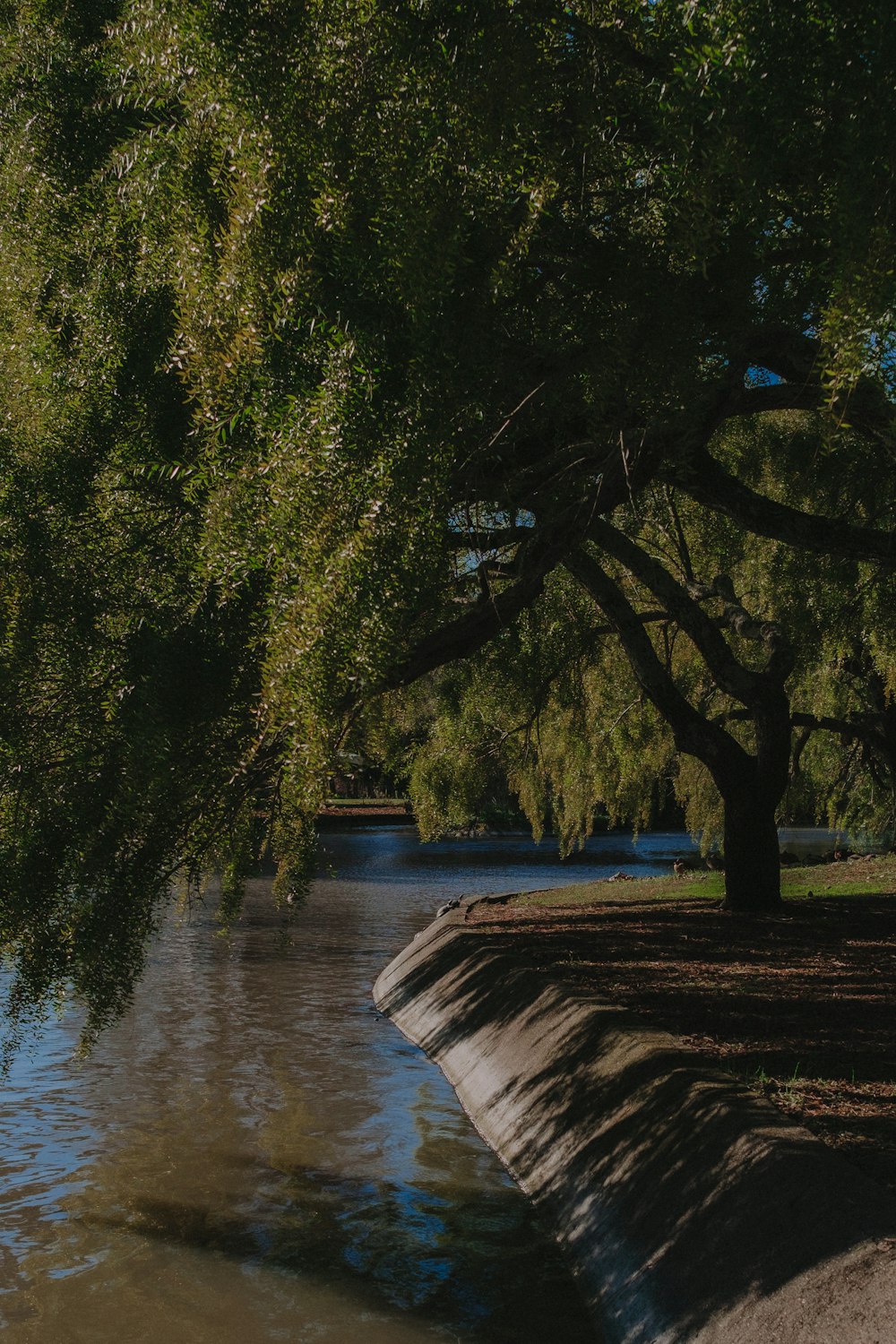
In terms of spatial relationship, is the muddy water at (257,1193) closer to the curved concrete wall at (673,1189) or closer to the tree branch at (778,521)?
the curved concrete wall at (673,1189)

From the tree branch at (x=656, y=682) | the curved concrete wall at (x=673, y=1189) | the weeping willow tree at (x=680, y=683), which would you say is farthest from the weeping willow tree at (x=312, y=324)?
the tree branch at (x=656, y=682)

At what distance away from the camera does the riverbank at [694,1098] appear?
180 inches

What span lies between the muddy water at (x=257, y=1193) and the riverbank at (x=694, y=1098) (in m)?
0.35

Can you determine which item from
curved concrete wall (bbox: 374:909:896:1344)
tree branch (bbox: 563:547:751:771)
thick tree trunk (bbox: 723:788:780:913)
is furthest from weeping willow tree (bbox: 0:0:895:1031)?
thick tree trunk (bbox: 723:788:780:913)

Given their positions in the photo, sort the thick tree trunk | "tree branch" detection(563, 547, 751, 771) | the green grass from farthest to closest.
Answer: the green grass
the thick tree trunk
"tree branch" detection(563, 547, 751, 771)

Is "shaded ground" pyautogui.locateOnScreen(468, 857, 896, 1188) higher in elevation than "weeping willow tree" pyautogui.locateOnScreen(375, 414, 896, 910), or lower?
lower

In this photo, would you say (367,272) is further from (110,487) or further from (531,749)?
(531,749)

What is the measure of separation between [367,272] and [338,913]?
18.6 m

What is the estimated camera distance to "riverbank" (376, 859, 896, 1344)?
4.58 metres

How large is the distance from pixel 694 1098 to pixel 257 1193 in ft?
9.27

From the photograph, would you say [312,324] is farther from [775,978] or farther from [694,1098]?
[775,978]

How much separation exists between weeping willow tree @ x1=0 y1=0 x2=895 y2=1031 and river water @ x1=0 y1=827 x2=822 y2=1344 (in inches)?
50.0

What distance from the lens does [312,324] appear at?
15.6 feet

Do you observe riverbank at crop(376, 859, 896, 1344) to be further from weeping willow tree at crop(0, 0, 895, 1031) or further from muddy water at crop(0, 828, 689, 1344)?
weeping willow tree at crop(0, 0, 895, 1031)
